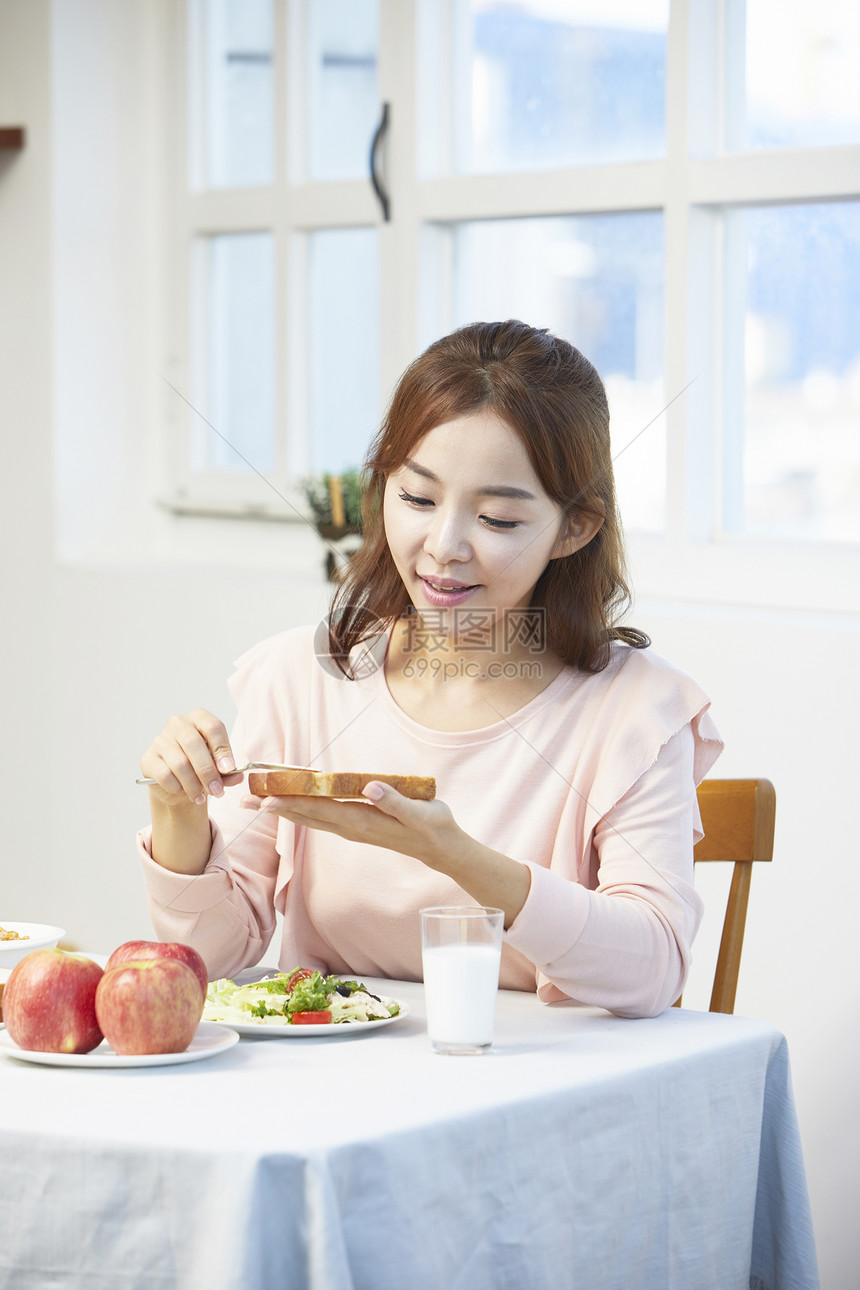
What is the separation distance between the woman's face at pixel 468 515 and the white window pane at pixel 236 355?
173 cm

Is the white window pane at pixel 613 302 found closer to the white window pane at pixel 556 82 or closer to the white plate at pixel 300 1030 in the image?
the white window pane at pixel 556 82

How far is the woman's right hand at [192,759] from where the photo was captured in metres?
1.19

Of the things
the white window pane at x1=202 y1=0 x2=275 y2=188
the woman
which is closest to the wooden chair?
the woman

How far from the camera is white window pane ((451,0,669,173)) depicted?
7.88ft

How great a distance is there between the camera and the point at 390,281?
8.98 feet

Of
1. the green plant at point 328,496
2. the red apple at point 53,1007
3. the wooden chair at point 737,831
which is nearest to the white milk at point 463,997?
the red apple at point 53,1007

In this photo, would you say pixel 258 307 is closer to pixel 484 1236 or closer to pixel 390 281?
pixel 390 281

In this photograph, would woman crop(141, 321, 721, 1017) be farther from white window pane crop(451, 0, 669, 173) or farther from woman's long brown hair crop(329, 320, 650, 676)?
white window pane crop(451, 0, 669, 173)

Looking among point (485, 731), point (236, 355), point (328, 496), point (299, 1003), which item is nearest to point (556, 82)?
point (328, 496)

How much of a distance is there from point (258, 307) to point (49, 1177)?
7.89 ft

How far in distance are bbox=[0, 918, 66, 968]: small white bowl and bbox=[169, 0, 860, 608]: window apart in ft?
4.05

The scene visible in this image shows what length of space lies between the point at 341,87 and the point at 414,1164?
243cm

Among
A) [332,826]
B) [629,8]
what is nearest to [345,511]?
[629,8]

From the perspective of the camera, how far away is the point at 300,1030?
109 cm
